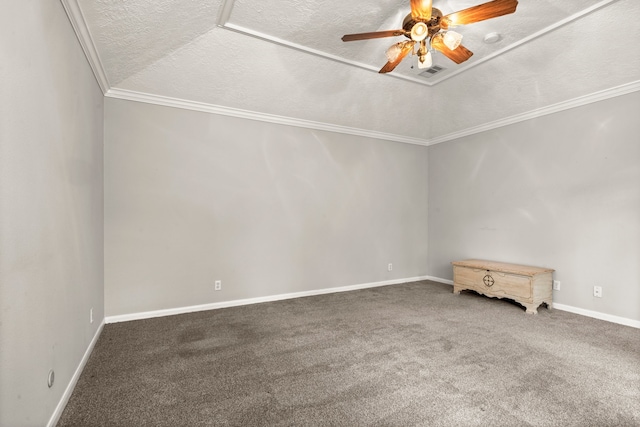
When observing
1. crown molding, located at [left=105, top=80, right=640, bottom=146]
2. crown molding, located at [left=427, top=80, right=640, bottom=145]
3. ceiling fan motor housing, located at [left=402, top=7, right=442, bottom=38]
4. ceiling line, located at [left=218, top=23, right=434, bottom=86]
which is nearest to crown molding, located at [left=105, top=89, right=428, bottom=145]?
crown molding, located at [left=105, top=80, right=640, bottom=146]

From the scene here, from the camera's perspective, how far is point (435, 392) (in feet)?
6.68

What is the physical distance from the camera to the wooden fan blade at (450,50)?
7.82ft

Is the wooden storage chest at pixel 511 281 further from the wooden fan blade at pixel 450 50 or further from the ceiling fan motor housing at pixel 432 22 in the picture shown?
the ceiling fan motor housing at pixel 432 22

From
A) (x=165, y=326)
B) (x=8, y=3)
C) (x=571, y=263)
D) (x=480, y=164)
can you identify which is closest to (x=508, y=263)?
(x=571, y=263)

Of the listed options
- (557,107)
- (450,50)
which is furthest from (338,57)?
(557,107)

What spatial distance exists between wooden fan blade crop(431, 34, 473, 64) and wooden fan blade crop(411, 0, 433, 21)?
218 mm

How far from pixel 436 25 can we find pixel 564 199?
2927 mm

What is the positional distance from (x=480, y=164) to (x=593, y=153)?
138 centimetres

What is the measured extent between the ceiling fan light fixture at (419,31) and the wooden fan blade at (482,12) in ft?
0.40

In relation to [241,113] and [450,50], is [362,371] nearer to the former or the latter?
[450,50]

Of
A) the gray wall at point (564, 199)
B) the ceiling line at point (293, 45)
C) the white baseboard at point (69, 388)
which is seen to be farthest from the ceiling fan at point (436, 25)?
the white baseboard at point (69, 388)

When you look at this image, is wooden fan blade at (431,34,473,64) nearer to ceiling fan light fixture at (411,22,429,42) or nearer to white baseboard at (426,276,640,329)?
ceiling fan light fixture at (411,22,429,42)

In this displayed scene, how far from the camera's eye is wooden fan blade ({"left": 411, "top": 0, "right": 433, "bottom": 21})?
2053 millimetres

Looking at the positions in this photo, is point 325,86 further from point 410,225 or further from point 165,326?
point 165,326
